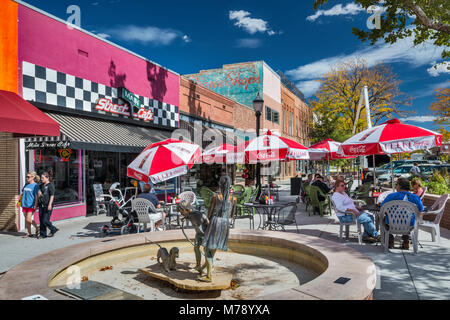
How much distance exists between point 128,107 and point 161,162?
6.82 metres

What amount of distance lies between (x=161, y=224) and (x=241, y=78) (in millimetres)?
23815

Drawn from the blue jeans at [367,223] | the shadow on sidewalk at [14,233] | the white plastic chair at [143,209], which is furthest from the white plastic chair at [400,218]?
the shadow on sidewalk at [14,233]

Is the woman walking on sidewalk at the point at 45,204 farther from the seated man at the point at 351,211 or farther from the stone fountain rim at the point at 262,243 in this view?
the seated man at the point at 351,211

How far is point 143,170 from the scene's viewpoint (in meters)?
7.24

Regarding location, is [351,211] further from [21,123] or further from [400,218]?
[21,123]

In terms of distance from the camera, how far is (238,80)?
30.1 meters

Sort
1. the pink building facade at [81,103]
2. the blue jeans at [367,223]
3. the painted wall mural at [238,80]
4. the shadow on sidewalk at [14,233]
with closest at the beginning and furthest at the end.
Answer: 1. the blue jeans at [367,223]
2. the shadow on sidewalk at [14,233]
3. the pink building facade at [81,103]
4. the painted wall mural at [238,80]

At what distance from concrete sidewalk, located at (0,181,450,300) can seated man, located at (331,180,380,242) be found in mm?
268

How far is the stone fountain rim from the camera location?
9.35 ft

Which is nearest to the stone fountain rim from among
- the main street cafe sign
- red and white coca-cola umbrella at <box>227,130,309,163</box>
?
red and white coca-cola umbrella at <box>227,130,309,163</box>

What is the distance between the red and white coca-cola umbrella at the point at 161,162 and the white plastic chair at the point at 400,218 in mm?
4320

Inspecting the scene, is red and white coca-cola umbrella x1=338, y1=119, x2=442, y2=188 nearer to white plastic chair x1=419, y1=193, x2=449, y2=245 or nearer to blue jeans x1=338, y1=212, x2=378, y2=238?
white plastic chair x1=419, y1=193, x2=449, y2=245

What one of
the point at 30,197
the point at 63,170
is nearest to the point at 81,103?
the point at 63,170

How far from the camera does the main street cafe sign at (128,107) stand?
12.1 metres
